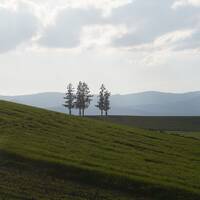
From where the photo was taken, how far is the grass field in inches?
4134

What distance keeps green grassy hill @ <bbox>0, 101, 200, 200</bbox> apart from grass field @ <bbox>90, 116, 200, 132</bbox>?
57.4 m

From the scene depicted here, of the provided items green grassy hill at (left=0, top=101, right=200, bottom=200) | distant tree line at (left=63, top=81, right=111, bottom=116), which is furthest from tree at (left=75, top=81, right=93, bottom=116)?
green grassy hill at (left=0, top=101, right=200, bottom=200)

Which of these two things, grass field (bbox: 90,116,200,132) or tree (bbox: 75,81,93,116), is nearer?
grass field (bbox: 90,116,200,132)

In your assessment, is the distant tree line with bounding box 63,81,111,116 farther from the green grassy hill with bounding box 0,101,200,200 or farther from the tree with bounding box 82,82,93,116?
the green grassy hill with bounding box 0,101,200,200

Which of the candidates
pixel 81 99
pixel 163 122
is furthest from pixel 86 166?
pixel 81 99

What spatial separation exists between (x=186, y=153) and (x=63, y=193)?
76.4 feet

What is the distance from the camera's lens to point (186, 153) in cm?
4572

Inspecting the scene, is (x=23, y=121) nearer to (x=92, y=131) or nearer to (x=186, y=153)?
(x=92, y=131)

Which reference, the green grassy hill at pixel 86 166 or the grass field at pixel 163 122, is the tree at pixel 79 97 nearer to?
the grass field at pixel 163 122

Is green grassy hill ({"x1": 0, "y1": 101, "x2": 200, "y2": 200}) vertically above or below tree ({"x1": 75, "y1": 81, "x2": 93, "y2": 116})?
below

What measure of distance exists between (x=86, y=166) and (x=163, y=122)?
276 ft

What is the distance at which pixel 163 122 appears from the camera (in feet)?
372

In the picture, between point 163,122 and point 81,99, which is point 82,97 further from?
point 163,122

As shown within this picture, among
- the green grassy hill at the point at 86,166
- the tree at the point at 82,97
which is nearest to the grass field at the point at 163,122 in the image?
the tree at the point at 82,97
